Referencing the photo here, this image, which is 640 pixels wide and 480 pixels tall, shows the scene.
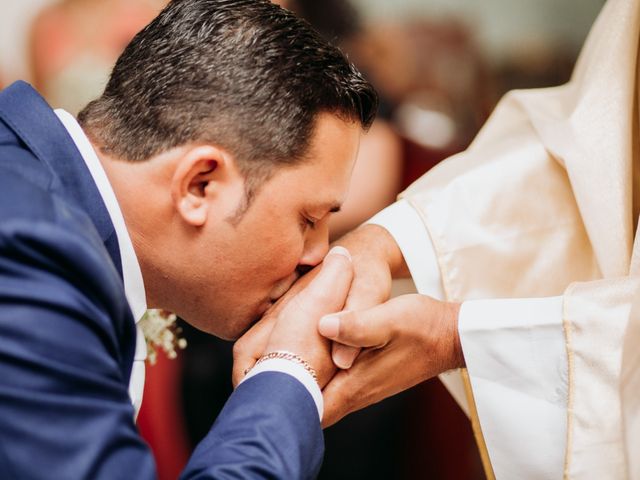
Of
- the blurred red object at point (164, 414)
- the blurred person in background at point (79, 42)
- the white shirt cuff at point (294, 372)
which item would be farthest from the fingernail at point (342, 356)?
the blurred person in background at point (79, 42)

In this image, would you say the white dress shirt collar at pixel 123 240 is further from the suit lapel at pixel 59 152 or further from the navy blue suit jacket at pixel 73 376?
the navy blue suit jacket at pixel 73 376

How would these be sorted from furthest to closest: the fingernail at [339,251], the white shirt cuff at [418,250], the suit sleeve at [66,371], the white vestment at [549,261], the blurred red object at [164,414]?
the blurred red object at [164,414] < the white shirt cuff at [418,250] < the fingernail at [339,251] < the white vestment at [549,261] < the suit sleeve at [66,371]

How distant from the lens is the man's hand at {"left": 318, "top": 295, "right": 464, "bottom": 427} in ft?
5.08

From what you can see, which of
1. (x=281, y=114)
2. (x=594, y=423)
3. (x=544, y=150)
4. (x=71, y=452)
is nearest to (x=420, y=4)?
(x=544, y=150)

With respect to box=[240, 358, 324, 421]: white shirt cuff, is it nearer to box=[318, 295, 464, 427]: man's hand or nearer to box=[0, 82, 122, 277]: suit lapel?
box=[318, 295, 464, 427]: man's hand

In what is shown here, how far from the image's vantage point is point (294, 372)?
140cm

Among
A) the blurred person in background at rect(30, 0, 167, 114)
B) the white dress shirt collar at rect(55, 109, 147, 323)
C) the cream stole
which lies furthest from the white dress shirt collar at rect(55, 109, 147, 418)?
the blurred person in background at rect(30, 0, 167, 114)

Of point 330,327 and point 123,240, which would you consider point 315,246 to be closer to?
point 330,327

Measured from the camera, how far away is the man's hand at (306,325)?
1511 mm

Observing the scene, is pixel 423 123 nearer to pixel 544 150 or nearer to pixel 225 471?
pixel 544 150

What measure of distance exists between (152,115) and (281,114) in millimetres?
238

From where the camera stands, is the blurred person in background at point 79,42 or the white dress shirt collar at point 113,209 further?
the blurred person in background at point 79,42

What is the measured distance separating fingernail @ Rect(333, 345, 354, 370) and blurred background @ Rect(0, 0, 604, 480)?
4.59ft

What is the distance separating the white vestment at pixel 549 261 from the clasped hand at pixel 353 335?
72 mm
